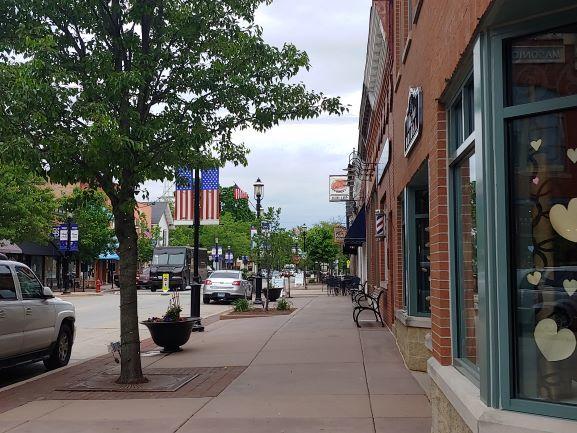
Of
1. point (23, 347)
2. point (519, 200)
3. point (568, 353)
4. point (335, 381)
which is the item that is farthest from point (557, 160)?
point (23, 347)

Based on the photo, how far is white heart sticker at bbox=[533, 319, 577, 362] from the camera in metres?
3.65

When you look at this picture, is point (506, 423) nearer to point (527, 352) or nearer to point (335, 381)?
point (527, 352)

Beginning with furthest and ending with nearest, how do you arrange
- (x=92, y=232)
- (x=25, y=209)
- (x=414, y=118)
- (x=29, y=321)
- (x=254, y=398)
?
1. (x=92, y=232)
2. (x=25, y=209)
3. (x=29, y=321)
4. (x=254, y=398)
5. (x=414, y=118)

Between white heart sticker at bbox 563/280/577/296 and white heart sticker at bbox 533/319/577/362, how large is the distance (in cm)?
19

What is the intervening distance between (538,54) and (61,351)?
963 centimetres

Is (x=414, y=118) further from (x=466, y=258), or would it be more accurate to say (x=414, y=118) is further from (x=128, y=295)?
(x=128, y=295)

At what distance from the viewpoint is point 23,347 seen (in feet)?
31.6

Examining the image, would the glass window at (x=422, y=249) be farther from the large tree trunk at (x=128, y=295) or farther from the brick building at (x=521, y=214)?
the brick building at (x=521, y=214)

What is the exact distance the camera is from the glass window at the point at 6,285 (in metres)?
9.45

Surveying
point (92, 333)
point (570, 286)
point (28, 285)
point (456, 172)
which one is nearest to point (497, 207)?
point (570, 286)

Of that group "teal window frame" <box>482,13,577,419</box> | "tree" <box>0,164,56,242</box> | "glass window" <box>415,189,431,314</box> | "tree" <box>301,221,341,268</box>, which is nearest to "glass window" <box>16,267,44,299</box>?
"glass window" <box>415,189,431,314</box>

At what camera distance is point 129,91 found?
906 centimetres

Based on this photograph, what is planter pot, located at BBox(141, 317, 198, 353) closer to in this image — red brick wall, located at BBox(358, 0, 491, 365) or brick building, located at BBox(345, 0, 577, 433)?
red brick wall, located at BBox(358, 0, 491, 365)

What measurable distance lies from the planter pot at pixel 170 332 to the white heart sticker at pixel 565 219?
916cm
